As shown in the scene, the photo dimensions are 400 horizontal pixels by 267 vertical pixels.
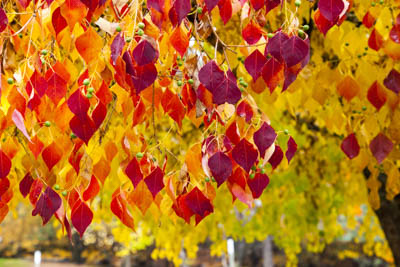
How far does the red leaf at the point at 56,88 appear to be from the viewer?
154 cm

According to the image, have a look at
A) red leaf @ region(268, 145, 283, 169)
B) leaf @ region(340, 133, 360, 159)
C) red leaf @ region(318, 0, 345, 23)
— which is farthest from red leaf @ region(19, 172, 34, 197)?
leaf @ region(340, 133, 360, 159)

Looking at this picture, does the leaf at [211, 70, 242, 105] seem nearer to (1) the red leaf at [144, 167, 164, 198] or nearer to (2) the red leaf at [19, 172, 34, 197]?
(1) the red leaf at [144, 167, 164, 198]

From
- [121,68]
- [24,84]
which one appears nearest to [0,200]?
[24,84]

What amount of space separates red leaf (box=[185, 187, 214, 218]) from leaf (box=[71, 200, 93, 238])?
306 mm

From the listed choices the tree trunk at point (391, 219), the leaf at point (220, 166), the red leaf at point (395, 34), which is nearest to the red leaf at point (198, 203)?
the leaf at point (220, 166)

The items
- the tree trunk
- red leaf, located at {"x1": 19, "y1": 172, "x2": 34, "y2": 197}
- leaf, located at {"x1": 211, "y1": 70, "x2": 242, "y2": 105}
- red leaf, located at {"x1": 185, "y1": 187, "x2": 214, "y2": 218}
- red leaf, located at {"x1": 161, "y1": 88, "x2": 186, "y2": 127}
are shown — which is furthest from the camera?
the tree trunk

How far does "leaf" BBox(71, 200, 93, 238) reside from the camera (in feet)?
5.27

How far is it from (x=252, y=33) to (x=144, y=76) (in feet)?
1.35

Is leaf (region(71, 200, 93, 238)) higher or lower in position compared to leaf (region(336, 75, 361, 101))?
lower

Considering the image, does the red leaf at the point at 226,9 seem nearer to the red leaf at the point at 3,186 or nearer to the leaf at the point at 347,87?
the red leaf at the point at 3,186

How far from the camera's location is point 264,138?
1536 mm

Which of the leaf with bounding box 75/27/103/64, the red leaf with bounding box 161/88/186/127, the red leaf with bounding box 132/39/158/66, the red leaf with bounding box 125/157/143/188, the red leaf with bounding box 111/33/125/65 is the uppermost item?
the leaf with bounding box 75/27/103/64

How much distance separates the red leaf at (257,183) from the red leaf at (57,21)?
2.46 feet

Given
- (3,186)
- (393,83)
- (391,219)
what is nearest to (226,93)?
(3,186)
